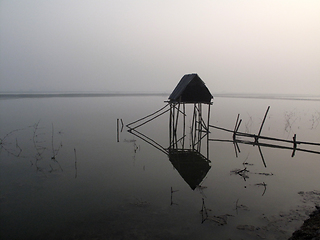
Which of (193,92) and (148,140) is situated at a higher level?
(193,92)

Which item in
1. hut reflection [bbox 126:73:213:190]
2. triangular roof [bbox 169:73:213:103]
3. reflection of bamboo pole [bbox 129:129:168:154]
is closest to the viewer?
hut reflection [bbox 126:73:213:190]

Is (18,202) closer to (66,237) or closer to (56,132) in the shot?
(66,237)

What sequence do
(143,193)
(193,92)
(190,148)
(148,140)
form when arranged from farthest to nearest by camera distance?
(148,140) → (193,92) → (190,148) → (143,193)

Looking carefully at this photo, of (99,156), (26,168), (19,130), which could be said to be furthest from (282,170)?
(19,130)

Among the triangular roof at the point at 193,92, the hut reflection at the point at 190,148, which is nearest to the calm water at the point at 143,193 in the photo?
the hut reflection at the point at 190,148

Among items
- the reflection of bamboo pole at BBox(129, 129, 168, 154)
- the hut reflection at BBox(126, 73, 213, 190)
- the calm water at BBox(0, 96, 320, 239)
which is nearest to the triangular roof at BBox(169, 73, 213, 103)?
the hut reflection at BBox(126, 73, 213, 190)

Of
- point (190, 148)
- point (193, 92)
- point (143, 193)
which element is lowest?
point (143, 193)

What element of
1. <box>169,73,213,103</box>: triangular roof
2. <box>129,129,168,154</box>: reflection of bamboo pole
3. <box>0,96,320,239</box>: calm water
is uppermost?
<box>169,73,213,103</box>: triangular roof

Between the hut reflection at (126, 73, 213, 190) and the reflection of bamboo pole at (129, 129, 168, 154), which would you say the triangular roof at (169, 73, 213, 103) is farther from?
the reflection of bamboo pole at (129, 129, 168, 154)

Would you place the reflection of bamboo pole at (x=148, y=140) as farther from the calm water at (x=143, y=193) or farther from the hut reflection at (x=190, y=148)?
the calm water at (x=143, y=193)

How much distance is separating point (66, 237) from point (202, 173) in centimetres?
577

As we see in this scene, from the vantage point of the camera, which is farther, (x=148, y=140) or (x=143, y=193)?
(x=148, y=140)

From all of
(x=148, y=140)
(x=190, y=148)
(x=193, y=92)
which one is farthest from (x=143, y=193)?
(x=193, y=92)

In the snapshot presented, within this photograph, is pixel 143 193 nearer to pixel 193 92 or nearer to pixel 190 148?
pixel 190 148
